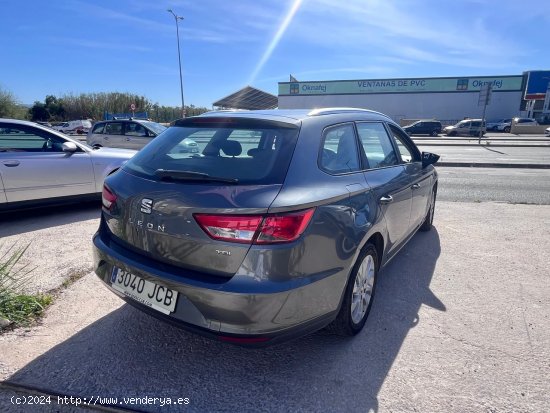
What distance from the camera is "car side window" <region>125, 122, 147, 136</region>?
13078 mm

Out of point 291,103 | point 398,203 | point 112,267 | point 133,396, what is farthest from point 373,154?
point 291,103

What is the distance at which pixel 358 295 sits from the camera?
2.69m

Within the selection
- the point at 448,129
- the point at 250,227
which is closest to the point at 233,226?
the point at 250,227

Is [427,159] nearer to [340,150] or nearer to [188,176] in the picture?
[340,150]

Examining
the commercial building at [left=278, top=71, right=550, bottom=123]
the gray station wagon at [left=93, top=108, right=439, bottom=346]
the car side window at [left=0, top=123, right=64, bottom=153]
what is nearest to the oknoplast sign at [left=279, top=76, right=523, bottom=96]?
the commercial building at [left=278, top=71, right=550, bottom=123]

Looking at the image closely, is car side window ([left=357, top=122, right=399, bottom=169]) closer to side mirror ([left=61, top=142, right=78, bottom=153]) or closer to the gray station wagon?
the gray station wagon

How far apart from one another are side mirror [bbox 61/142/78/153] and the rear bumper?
4230mm

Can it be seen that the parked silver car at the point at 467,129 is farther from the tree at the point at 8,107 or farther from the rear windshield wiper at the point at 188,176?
the tree at the point at 8,107

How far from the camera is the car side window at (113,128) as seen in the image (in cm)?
1326

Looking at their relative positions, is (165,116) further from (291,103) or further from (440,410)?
(440,410)

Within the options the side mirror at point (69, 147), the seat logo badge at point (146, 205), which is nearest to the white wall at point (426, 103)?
the side mirror at point (69, 147)

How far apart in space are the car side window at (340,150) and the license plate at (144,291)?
124 centimetres

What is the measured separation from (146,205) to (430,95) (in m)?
57.1

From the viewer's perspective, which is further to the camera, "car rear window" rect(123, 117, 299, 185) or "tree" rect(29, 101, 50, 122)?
"tree" rect(29, 101, 50, 122)
